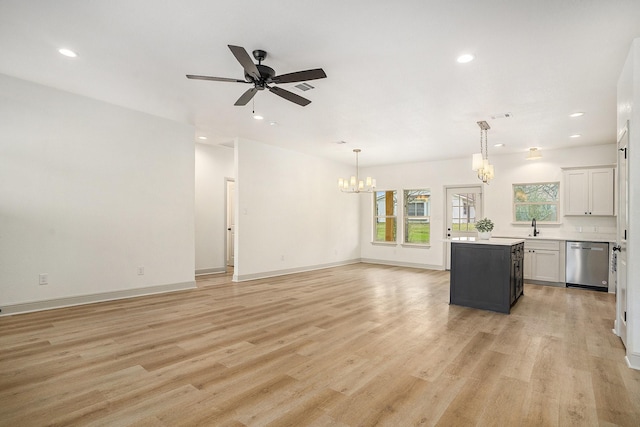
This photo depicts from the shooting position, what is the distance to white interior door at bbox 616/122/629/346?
10.2 ft

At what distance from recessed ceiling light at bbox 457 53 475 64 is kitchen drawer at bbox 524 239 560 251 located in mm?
5038

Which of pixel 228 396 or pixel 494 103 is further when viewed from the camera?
pixel 494 103

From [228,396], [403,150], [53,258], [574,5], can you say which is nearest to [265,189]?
[403,150]

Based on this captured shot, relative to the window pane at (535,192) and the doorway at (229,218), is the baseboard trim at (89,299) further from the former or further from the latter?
the window pane at (535,192)

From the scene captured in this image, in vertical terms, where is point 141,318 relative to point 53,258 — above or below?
below

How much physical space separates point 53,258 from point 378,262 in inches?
299

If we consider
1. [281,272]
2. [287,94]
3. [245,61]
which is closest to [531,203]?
[281,272]

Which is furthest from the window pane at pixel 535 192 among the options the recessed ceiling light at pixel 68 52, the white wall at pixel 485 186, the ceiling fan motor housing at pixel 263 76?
the recessed ceiling light at pixel 68 52

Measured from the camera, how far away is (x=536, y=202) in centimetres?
726

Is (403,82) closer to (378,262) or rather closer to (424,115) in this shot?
(424,115)

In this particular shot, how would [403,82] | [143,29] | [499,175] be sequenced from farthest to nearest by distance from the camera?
[499,175]
[403,82]
[143,29]

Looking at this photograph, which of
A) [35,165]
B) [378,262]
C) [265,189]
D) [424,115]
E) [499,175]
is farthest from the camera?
[378,262]

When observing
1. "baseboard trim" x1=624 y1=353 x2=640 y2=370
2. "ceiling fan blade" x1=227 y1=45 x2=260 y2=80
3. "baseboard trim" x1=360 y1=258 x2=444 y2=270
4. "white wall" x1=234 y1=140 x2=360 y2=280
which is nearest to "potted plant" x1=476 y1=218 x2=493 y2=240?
"baseboard trim" x1=624 y1=353 x2=640 y2=370

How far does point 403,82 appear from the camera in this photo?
3.89 metres
